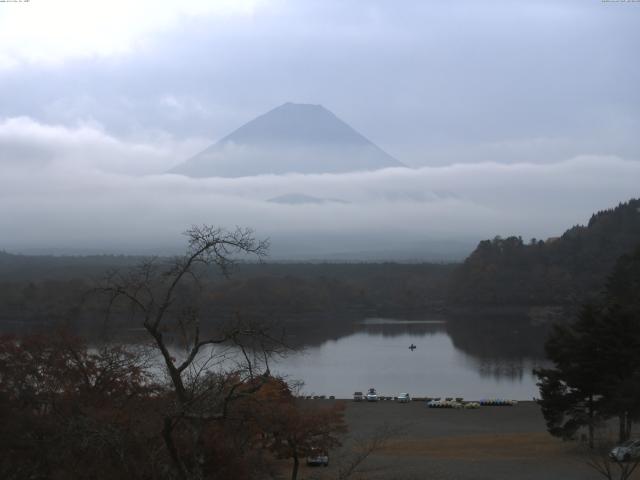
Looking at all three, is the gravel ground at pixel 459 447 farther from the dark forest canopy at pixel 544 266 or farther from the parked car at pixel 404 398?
the dark forest canopy at pixel 544 266

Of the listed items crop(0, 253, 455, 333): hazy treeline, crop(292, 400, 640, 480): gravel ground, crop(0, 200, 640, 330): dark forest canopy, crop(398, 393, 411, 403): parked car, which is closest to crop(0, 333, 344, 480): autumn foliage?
crop(292, 400, 640, 480): gravel ground

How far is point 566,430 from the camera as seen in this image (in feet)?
33.5

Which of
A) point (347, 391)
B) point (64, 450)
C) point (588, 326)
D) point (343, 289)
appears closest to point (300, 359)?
point (347, 391)

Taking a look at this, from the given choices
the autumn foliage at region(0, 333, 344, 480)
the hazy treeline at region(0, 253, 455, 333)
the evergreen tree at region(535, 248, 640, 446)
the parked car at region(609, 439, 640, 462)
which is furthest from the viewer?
the hazy treeline at region(0, 253, 455, 333)

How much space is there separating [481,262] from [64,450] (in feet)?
167

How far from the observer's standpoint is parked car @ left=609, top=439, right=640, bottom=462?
818 centimetres

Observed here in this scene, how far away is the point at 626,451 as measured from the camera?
834 centimetres

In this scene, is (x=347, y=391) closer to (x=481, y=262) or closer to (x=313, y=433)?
(x=313, y=433)

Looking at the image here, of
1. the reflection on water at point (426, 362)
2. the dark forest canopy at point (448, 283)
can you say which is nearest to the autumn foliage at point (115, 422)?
the reflection on water at point (426, 362)

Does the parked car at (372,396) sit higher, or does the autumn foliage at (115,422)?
the autumn foliage at (115,422)

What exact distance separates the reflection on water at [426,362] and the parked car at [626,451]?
598 centimetres

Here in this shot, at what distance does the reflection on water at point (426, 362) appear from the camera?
63.3ft

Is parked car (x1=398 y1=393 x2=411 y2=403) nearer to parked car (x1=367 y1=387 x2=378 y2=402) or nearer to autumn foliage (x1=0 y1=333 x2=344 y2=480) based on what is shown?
parked car (x1=367 y1=387 x2=378 y2=402)

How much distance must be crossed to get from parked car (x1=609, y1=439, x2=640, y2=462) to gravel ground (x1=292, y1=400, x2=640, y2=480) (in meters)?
0.22
